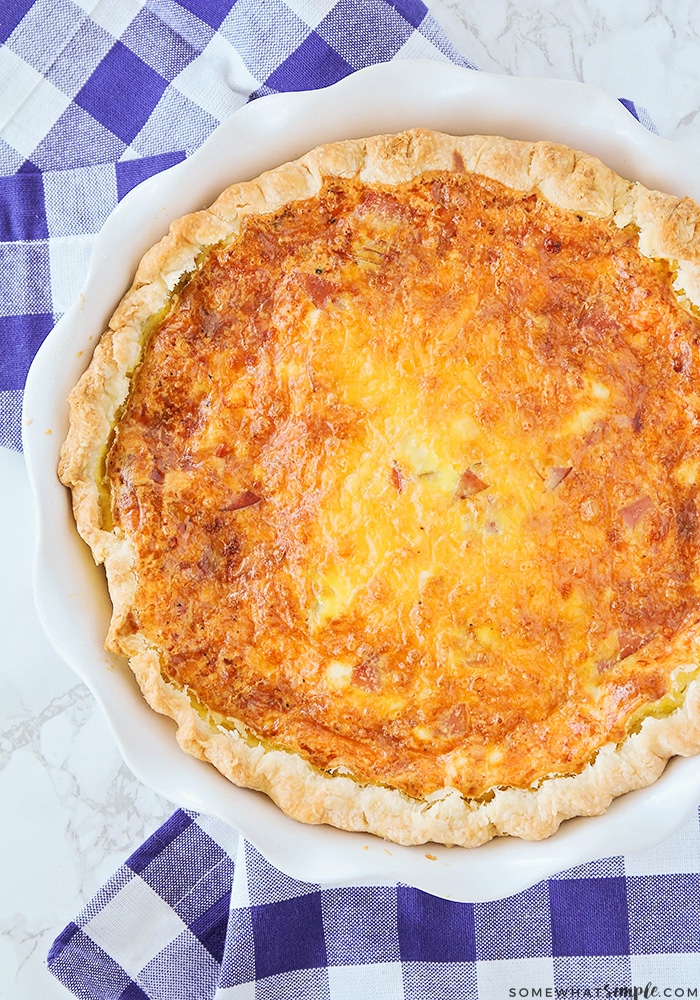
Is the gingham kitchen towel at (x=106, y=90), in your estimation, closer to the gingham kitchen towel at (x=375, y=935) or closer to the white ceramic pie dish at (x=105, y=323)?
the white ceramic pie dish at (x=105, y=323)

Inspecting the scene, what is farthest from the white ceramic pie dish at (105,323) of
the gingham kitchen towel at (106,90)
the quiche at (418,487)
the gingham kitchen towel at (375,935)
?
the gingham kitchen towel at (375,935)

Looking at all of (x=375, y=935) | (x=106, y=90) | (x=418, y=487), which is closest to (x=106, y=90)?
(x=106, y=90)

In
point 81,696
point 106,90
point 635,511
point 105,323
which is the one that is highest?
point 106,90

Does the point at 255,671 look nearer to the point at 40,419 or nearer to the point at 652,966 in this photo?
A: the point at 40,419

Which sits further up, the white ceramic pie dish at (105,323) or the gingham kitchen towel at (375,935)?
the white ceramic pie dish at (105,323)

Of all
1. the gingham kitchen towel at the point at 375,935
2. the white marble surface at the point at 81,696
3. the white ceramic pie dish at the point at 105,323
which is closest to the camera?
the white ceramic pie dish at the point at 105,323

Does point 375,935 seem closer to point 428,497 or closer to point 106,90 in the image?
point 428,497

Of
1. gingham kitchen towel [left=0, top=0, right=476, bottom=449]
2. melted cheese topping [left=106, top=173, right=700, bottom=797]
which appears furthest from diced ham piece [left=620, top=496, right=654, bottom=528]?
gingham kitchen towel [left=0, top=0, right=476, bottom=449]
